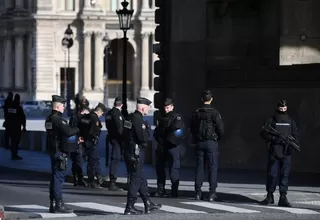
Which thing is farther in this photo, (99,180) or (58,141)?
(99,180)

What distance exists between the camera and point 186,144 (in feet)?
85.8

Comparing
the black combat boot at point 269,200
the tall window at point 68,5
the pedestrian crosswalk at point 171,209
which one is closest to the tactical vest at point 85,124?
the pedestrian crosswalk at point 171,209

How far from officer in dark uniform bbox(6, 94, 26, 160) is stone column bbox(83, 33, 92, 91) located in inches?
2846

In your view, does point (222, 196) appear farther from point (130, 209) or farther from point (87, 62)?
point (87, 62)

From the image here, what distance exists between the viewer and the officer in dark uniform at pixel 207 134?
739 inches

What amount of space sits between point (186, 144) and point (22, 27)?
80.0m

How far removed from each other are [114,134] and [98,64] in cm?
8294

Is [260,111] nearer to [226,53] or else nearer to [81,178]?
[226,53]

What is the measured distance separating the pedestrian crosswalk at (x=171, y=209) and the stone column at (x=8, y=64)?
89.2 metres

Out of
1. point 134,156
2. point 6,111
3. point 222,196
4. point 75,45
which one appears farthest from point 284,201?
point 75,45

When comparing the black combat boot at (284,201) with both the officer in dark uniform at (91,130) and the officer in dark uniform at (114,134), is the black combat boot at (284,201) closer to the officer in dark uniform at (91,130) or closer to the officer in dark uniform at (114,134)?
the officer in dark uniform at (114,134)

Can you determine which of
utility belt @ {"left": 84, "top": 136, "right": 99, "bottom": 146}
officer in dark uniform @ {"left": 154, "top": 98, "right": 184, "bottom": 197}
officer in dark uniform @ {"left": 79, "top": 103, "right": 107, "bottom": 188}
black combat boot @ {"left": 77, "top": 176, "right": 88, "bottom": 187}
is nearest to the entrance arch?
black combat boot @ {"left": 77, "top": 176, "right": 88, "bottom": 187}

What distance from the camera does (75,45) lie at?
10400 centimetres

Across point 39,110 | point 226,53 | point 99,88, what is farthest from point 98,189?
point 99,88
